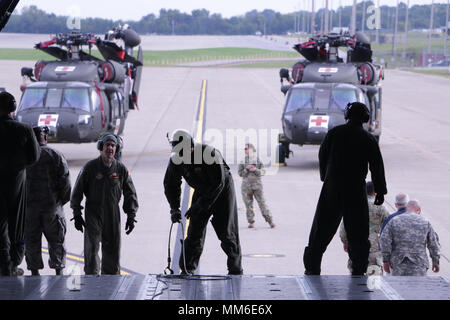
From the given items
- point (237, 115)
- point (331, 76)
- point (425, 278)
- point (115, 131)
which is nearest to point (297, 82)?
point (331, 76)

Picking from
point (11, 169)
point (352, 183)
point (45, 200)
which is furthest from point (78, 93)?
point (352, 183)

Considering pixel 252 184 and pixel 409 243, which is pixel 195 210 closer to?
pixel 409 243

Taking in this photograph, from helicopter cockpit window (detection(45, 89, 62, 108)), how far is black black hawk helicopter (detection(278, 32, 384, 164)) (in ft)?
20.8

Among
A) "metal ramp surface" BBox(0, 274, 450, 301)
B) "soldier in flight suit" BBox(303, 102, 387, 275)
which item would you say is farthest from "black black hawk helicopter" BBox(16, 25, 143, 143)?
"metal ramp surface" BBox(0, 274, 450, 301)

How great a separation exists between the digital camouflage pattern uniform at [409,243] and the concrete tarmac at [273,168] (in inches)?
114

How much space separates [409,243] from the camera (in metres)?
10.1

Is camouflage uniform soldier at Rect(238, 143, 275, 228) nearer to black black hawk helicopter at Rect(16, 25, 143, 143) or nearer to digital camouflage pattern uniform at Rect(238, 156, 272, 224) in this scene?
digital camouflage pattern uniform at Rect(238, 156, 272, 224)

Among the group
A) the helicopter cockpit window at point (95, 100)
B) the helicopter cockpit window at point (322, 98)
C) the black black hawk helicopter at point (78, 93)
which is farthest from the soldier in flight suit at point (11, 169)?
the helicopter cockpit window at point (322, 98)

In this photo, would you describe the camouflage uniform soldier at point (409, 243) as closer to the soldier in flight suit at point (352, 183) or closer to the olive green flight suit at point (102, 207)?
the soldier in flight suit at point (352, 183)

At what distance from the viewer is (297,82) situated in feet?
88.7

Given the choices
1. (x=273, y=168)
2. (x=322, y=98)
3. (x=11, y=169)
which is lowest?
(x=273, y=168)

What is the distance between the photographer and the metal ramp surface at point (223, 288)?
313 inches

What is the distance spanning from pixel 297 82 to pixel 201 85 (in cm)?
3855

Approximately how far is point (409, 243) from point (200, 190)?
8.09 feet
